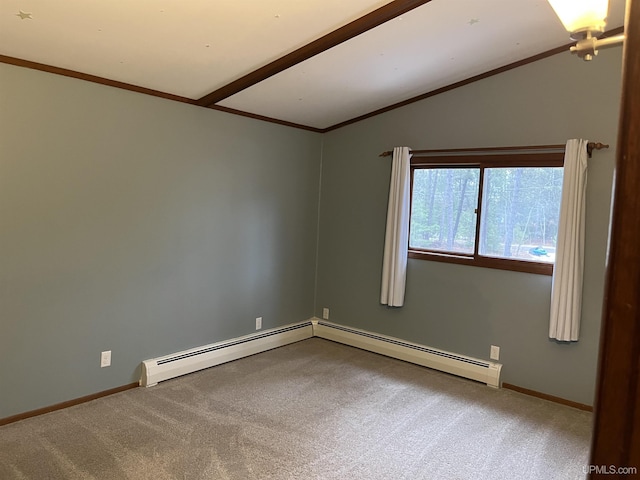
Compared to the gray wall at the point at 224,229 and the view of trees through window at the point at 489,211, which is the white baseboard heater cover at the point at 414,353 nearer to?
the gray wall at the point at 224,229

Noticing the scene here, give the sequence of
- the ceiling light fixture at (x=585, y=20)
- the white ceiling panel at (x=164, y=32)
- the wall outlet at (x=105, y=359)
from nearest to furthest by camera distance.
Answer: the ceiling light fixture at (x=585, y=20) → the white ceiling panel at (x=164, y=32) → the wall outlet at (x=105, y=359)

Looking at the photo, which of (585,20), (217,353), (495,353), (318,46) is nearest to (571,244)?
(495,353)

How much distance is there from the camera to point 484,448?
2.90m

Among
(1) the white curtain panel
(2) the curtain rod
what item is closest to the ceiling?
(2) the curtain rod

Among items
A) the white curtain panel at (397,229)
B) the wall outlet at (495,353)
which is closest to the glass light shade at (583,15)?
the white curtain panel at (397,229)

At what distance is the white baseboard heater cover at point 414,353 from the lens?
13.0 feet

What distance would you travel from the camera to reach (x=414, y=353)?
4.39 meters

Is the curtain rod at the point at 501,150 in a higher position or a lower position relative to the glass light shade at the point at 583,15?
higher

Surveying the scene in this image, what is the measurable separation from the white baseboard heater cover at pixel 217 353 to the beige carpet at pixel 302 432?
0.10 metres

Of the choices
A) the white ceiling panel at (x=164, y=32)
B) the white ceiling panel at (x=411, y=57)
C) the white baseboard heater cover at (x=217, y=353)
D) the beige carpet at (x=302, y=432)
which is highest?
the white ceiling panel at (x=411, y=57)

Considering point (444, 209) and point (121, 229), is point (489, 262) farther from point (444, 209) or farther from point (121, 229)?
point (121, 229)

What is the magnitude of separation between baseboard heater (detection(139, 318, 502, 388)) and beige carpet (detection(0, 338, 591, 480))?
0.35 ft

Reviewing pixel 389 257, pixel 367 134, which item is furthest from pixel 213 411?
pixel 367 134

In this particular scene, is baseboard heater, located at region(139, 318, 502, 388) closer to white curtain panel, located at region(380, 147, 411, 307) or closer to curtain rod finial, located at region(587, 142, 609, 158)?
white curtain panel, located at region(380, 147, 411, 307)
